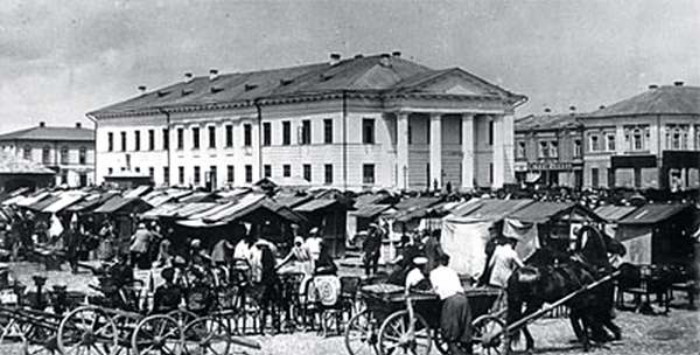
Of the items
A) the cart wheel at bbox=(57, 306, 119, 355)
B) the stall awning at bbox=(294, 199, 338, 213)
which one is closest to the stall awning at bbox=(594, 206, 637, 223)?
the stall awning at bbox=(294, 199, 338, 213)

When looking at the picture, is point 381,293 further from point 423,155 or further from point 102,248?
point 423,155

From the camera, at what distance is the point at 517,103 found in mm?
64625

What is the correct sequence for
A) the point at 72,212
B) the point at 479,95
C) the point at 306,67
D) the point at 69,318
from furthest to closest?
the point at 306,67
the point at 479,95
the point at 72,212
the point at 69,318

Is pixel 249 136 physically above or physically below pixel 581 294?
above

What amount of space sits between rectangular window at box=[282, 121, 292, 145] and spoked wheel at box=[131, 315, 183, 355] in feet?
163

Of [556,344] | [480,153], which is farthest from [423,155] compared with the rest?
[556,344]

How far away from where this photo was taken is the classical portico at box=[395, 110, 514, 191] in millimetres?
60469

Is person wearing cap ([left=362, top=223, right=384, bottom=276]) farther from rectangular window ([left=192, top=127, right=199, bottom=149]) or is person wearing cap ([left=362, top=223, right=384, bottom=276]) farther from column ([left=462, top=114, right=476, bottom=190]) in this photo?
rectangular window ([left=192, top=127, right=199, bottom=149])

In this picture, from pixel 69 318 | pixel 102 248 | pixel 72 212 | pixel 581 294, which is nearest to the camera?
pixel 69 318

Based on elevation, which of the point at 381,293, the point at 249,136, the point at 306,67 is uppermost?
the point at 306,67

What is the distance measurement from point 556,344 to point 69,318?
268 inches

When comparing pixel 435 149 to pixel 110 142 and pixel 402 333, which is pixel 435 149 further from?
pixel 402 333

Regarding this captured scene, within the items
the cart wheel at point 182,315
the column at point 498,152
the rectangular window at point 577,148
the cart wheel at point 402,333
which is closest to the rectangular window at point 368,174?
the column at point 498,152

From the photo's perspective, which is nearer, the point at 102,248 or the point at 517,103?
the point at 102,248
